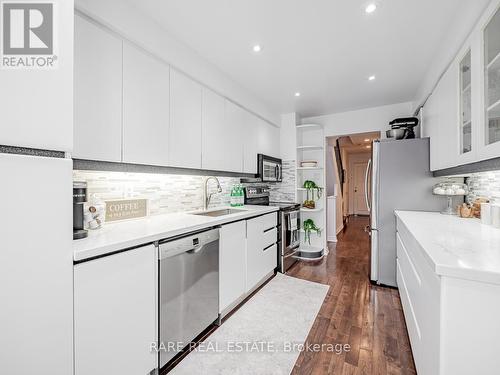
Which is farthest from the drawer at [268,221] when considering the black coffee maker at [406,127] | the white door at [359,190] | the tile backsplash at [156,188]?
the white door at [359,190]

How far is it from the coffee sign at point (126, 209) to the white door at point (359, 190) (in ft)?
28.5

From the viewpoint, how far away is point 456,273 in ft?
2.82

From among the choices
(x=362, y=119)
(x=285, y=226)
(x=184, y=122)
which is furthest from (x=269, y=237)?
(x=362, y=119)

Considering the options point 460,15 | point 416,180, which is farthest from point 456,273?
point 416,180

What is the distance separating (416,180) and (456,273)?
6.93 ft

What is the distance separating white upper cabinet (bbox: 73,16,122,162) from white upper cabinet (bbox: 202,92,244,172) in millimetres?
A: 915

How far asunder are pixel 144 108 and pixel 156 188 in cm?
73

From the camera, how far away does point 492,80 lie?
1.30 metres

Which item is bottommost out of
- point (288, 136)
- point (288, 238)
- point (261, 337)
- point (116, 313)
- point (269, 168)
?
point (261, 337)

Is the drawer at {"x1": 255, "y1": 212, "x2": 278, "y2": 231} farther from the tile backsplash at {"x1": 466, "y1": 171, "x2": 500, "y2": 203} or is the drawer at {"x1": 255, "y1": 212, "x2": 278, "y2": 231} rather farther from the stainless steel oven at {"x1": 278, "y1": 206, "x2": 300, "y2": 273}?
the tile backsplash at {"x1": 466, "y1": 171, "x2": 500, "y2": 203}

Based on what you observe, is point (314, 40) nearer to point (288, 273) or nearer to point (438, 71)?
point (438, 71)

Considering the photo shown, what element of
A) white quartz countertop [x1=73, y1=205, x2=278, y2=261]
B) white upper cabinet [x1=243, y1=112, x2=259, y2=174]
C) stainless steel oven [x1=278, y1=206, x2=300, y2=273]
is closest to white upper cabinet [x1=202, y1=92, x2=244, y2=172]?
white upper cabinet [x1=243, y1=112, x2=259, y2=174]

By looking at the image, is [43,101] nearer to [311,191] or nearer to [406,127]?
[406,127]

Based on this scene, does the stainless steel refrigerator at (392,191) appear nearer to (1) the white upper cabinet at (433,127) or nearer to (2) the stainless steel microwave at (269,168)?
(1) the white upper cabinet at (433,127)
